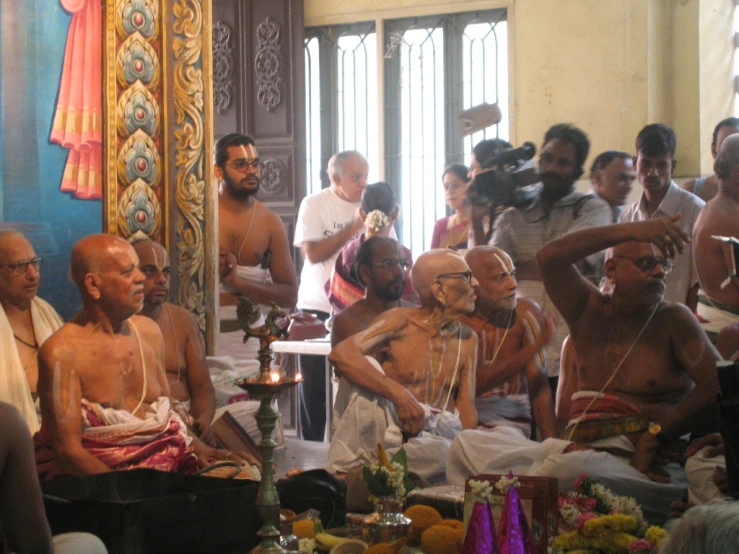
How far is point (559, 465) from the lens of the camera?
377 centimetres

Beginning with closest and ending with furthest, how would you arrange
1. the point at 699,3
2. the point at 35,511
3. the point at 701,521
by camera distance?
the point at 701,521, the point at 35,511, the point at 699,3

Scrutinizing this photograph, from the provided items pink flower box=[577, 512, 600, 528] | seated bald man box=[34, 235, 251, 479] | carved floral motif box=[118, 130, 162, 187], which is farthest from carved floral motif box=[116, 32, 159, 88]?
pink flower box=[577, 512, 600, 528]

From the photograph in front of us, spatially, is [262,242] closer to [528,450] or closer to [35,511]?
[528,450]

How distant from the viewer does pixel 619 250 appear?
4.20 meters

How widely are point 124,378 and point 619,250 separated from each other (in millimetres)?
1926

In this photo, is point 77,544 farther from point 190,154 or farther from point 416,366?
point 190,154

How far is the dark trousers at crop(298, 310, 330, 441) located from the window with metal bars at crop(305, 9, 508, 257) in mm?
2173

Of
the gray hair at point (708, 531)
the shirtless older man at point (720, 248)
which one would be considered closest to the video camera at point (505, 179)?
the shirtless older man at point (720, 248)

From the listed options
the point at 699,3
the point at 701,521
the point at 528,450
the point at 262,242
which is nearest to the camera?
the point at 701,521

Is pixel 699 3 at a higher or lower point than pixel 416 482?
higher

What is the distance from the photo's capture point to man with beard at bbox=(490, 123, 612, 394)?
17.1 feet

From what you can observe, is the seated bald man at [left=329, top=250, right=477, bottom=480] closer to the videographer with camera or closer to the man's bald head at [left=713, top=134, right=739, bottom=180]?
the videographer with camera

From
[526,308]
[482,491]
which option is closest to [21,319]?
[526,308]

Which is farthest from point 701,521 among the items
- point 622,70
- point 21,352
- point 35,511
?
point 622,70
